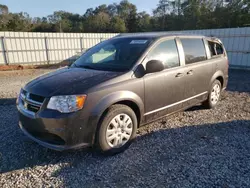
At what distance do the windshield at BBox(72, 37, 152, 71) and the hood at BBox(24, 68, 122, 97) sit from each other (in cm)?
26

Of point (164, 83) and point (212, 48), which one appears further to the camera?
point (212, 48)

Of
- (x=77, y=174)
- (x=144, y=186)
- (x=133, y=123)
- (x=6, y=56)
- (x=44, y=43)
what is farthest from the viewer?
(x=44, y=43)

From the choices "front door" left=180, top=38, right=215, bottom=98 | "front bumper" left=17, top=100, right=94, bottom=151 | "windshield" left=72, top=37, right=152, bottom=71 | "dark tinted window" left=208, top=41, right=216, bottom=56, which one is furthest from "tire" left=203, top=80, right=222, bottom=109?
"front bumper" left=17, top=100, right=94, bottom=151

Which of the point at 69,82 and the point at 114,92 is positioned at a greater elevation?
the point at 69,82

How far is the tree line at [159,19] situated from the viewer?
2677cm

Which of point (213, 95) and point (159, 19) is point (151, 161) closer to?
point (213, 95)

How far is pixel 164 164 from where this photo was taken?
278 cm

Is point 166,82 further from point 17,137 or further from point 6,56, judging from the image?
point 6,56

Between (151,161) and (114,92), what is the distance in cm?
110

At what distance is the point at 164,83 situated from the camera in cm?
348

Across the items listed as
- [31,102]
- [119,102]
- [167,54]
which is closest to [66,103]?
[31,102]

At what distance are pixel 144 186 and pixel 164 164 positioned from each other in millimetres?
532

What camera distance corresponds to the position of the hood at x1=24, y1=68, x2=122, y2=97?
264 centimetres

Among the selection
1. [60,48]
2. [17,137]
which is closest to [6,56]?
[60,48]
